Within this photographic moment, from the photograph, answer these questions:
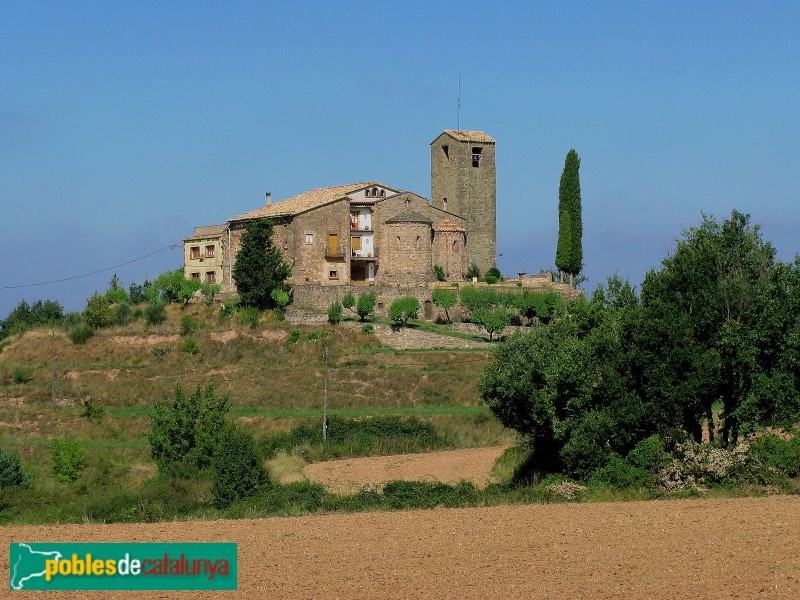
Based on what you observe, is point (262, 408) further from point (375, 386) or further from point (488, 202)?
point (488, 202)

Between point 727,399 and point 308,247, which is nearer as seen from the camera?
point 727,399

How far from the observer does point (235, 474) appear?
1162 inches

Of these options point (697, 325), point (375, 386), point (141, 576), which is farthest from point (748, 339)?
point (375, 386)

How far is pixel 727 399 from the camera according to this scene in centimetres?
3017

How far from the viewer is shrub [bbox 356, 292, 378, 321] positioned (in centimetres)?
5866

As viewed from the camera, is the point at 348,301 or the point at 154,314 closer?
the point at 348,301

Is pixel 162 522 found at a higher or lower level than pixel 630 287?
lower

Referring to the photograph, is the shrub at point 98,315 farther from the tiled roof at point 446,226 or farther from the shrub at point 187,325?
the tiled roof at point 446,226

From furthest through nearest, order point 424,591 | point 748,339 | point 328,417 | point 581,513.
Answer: point 328,417 < point 748,339 < point 581,513 < point 424,591

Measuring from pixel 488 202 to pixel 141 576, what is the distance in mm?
52454

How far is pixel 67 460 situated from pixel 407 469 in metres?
11.0

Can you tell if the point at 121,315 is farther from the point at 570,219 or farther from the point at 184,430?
the point at 184,430

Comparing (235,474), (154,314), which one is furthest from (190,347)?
(235,474)

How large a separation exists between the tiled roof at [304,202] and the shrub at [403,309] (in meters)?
7.90
